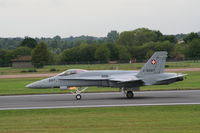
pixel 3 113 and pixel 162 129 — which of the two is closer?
pixel 162 129

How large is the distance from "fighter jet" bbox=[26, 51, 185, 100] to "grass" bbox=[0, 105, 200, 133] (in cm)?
604

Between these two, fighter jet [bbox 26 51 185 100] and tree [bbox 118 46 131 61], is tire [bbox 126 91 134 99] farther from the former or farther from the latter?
tree [bbox 118 46 131 61]

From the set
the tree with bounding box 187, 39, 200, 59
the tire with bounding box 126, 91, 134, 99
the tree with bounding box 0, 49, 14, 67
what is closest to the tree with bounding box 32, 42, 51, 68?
the tree with bounding box 0, 49, 14, 67

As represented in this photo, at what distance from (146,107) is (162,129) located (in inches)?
276

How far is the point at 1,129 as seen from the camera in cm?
1644

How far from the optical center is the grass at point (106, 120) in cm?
1581

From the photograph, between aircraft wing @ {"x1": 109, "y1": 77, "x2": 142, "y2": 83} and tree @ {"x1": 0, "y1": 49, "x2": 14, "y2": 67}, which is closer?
aircraft wing @ {"x1": 109, "y1": 77, "x2": 142, "y2": 83}

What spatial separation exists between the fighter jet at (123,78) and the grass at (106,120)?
6.04 meters

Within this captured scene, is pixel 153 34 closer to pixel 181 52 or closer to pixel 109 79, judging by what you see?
pixel 181 52

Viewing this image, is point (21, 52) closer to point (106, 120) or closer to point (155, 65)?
point (155, 65)

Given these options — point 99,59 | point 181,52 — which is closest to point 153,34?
point 181,52

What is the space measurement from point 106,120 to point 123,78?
10627 mm

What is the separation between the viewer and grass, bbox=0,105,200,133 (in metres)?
15.8

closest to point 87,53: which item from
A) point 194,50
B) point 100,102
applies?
point 194,50
